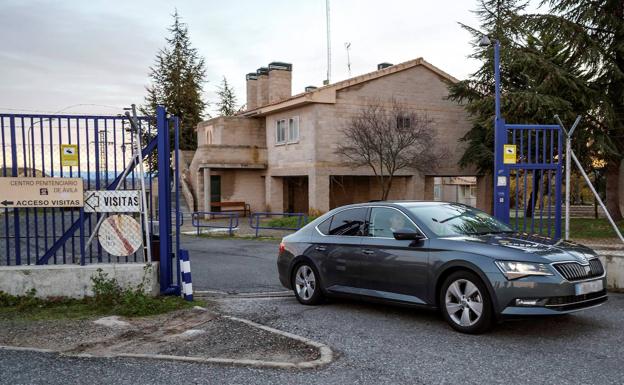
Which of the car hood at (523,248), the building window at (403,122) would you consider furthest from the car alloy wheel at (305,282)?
the building window at (403,122)

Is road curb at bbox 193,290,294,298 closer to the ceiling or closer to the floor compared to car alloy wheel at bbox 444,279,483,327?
closer to the floor

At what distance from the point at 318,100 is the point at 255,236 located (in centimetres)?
899

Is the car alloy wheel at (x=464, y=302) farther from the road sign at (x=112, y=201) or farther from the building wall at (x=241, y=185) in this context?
the building wall at (x=241, y=185)

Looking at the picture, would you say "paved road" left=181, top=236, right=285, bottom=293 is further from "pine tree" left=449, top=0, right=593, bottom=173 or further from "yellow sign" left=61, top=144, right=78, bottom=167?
"pine tree" left=449, top=0, right=593, bottom=173

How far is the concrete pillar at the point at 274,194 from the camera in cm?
3147

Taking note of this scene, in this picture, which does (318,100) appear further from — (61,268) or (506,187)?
(61,268)

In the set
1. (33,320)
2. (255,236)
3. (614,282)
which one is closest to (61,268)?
(33,320)

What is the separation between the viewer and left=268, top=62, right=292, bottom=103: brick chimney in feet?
112

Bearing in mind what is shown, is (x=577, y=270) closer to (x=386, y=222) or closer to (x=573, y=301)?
(x=573, y=301)

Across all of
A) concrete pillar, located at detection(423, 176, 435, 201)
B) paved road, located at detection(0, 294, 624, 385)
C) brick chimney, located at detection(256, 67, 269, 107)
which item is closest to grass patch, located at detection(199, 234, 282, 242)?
concrete pillar, located at detection(423, 176, 435, 201)

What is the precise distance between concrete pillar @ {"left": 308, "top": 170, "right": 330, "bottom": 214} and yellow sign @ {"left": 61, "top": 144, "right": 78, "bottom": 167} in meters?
19.7

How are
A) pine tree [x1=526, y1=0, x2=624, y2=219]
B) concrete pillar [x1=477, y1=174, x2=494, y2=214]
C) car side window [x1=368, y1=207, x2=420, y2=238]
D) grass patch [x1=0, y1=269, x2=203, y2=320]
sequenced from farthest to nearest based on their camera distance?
concrete pillar [x1=477, y1=174, x2=494, y2=214] < pine tree [x1=526, y1=0, x2=624, y2=219] < grass patch [x1=0, y1=269, x2=203, y2=320] < car side window [x1=368, y1=207, x2=420, y2=238]

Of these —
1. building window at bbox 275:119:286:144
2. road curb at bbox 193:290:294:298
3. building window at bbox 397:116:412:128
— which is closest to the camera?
road curb at bbox 193:290:294:298

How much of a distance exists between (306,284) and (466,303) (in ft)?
8.69
